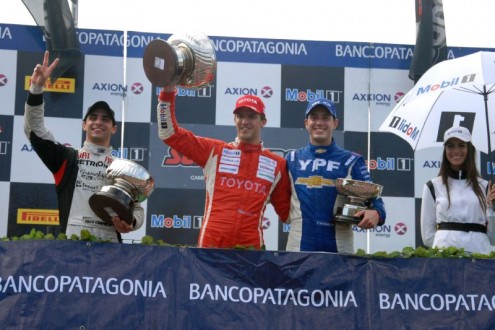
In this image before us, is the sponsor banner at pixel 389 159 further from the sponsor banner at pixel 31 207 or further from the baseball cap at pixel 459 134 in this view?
the sponsor banner at pixel 31 207

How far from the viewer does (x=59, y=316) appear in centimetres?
344

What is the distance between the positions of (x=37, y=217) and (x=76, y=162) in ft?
6.74

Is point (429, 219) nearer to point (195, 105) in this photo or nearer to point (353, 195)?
point (353, 195)

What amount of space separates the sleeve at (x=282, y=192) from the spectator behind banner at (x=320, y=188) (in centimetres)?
4

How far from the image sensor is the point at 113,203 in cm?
368

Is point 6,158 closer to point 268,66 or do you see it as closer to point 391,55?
point 268,66

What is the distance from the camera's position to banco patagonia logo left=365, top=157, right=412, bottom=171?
6.31m

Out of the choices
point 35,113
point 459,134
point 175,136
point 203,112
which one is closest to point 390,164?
point 203,112

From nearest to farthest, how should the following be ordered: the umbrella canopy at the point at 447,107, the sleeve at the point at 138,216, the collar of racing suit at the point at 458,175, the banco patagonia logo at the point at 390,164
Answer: the sleeve at the point at 138,216 < the collar of racing suit at the point at 458,175 < the umbrella canopy at the point at 447,107 < the banco patagonia logo at the point at 390,164

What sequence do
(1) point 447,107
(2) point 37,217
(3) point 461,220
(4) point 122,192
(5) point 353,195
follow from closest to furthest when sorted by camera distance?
(4) point 122,192
(5) point 353,195
(3) point 461,220
(1) point 447,107
(2) point 37,217

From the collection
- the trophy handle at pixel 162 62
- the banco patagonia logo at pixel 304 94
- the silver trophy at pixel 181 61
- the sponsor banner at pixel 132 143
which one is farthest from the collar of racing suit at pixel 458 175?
the sponsor banner at pixel 132 143

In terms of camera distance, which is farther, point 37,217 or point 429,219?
point 37,217

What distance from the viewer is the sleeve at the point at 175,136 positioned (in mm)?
4082

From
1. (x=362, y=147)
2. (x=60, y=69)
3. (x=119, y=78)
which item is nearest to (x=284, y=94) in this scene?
(x=362, y=147)
